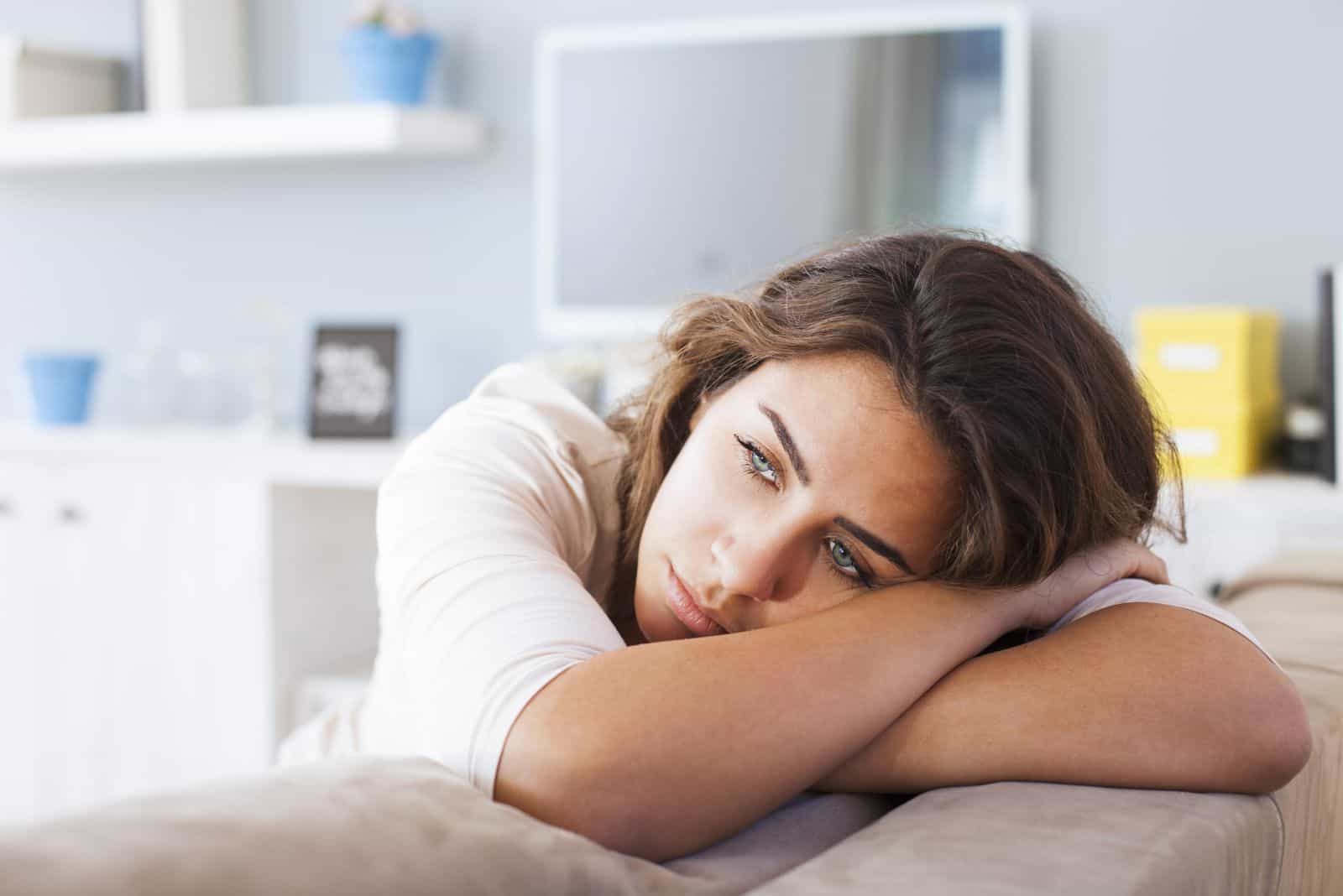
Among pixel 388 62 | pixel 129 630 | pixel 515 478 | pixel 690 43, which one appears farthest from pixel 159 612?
pixel 515 478

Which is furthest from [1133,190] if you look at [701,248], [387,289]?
[387,289]

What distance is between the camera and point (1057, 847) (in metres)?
0.62

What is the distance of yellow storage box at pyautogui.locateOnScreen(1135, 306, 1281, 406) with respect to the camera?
2418 millimetres

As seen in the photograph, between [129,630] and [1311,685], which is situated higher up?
[1311,685]

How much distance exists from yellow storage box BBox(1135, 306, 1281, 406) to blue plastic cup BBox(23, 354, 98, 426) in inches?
94.4

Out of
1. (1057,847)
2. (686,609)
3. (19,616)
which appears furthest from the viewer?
(19,616)

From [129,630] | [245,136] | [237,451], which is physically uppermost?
[245,136]

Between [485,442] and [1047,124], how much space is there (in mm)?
2072

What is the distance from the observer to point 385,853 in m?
0.51

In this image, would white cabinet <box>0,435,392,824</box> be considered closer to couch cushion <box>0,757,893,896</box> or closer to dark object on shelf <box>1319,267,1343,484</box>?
dark object on shelf <box>1319,267,1343,484</box>

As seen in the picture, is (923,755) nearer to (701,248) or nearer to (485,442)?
(485,442)

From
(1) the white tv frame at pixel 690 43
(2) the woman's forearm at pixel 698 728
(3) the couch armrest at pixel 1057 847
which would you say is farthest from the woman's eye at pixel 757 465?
(1) the white tv frame at pixel 690 43

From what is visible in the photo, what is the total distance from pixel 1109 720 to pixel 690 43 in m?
2.42

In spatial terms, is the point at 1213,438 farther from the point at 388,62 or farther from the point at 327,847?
the point at 327,847
